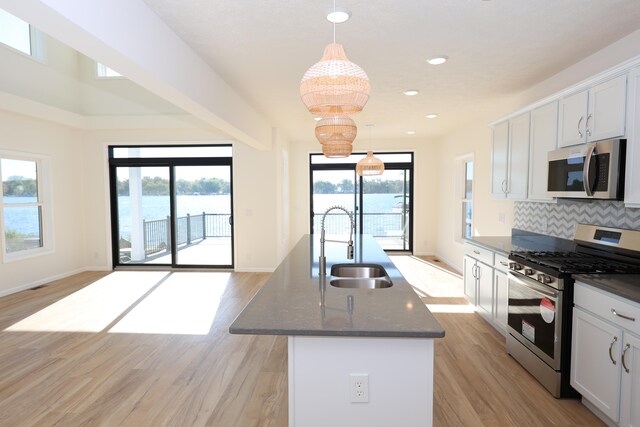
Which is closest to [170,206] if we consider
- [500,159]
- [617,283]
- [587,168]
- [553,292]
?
[500,159]

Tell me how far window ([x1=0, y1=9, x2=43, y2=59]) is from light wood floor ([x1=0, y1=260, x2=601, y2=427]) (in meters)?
3.59

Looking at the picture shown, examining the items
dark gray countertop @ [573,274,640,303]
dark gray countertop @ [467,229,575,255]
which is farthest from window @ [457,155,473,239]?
dark gray countertop @ [573,274,640,303]

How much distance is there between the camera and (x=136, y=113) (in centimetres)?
650

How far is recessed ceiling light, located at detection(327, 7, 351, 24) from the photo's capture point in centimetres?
238

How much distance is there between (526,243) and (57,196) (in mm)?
6828

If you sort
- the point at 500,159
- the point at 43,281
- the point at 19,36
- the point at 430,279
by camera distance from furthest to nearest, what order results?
the point at 430,279
the point at 43,281
the point at 19,36
the point at 500,159

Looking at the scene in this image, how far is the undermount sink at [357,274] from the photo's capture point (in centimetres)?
263

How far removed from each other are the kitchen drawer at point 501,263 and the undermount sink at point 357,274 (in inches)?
53.7

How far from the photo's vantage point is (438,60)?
3.26 metres

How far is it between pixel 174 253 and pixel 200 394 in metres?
4.64

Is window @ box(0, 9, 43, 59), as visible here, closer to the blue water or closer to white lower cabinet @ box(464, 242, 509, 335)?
the blue water

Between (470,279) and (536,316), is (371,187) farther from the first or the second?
(536,316)

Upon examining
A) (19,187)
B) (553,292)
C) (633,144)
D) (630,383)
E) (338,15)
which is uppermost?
(338,15)

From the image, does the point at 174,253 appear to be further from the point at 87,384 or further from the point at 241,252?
the point at 87,384
